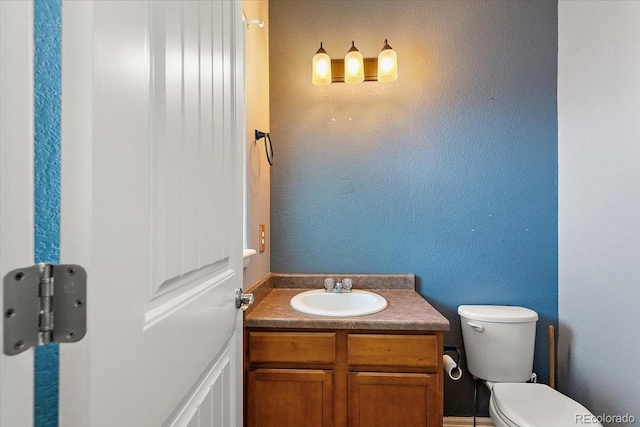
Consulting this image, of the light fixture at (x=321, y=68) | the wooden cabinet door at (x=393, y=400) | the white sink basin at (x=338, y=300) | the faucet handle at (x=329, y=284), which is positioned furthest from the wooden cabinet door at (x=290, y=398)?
the light fixture at (x=321, y=68)

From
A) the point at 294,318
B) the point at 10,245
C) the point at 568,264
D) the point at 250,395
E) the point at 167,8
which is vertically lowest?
the point at 250,395

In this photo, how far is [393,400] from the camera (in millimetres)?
1344

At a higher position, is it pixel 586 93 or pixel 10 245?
pixel 586 93

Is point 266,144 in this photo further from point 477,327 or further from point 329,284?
point 477,327

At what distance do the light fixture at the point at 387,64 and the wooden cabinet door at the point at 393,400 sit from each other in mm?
1453

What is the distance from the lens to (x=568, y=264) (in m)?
1.80

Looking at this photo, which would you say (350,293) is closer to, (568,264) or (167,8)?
(568,264)

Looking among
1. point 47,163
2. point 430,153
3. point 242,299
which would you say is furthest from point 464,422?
point 47,163

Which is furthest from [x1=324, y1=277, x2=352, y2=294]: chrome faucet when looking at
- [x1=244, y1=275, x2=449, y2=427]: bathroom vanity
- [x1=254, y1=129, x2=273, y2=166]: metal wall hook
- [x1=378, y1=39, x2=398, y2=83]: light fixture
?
[x1=378, y1=39, x2=398, y2=83]: light fixture

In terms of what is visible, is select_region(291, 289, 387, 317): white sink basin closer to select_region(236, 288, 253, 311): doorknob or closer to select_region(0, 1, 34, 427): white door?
select_region(236, 288, 253, 311): doorknob

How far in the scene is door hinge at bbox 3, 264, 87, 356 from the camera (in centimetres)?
30

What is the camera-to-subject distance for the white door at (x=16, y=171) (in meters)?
0.29

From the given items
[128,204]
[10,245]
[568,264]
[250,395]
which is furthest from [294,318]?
[568,264]

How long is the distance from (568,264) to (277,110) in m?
1.81
